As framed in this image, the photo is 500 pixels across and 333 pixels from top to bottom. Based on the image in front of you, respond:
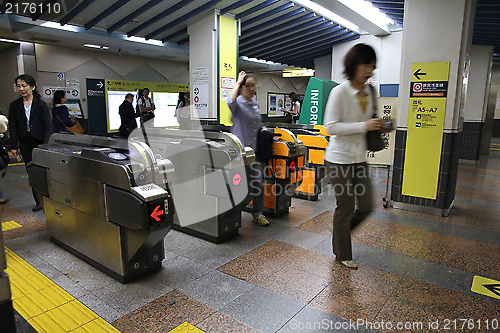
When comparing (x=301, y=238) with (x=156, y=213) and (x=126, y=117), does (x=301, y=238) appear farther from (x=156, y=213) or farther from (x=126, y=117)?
(x=126, y=117)

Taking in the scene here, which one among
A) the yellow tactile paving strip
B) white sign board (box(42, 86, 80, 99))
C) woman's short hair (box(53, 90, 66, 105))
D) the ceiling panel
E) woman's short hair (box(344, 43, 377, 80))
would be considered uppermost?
the ceiling panel

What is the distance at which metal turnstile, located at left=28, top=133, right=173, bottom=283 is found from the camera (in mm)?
2346

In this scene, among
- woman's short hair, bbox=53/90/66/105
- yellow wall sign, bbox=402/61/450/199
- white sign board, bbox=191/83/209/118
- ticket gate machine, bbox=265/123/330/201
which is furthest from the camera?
white sign board, bbox=191/83/209/118

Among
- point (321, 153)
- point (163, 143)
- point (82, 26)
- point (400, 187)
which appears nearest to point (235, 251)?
point (163, 143)

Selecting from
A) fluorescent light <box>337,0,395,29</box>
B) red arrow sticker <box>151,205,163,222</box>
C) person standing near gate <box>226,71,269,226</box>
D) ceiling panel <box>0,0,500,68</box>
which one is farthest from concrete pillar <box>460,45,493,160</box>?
red arrow sticker <box>151,205,163,222</box>

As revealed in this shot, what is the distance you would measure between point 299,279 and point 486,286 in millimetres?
1407

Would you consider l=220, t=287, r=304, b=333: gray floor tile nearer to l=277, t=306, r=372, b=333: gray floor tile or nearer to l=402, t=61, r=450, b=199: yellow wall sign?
l=277, t=306, r=372, b=333: gray floor tile

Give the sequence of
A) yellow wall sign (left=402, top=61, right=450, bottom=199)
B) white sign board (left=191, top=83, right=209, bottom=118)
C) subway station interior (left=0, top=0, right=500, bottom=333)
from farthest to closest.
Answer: white sign board (left=191, top=83, right=209, bottom=118) < yellow wall sign (left=402, top=61, right=450, bottom=199) < subway station interior (left=0, top=0, right=500, bottom=333)

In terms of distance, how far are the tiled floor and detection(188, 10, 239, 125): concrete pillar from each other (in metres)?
3.27

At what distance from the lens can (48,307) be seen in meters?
2.20

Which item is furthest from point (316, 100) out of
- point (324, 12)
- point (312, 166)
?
point (312, 166)

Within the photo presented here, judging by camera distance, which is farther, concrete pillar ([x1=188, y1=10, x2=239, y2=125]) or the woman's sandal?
concrete pillar ([x1=188, y1=10, x2=239, y2=125])

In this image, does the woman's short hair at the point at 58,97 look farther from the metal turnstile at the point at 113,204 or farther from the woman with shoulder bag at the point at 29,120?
the metal turnstile at the point at 113,204

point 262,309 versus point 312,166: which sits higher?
point 312,166
